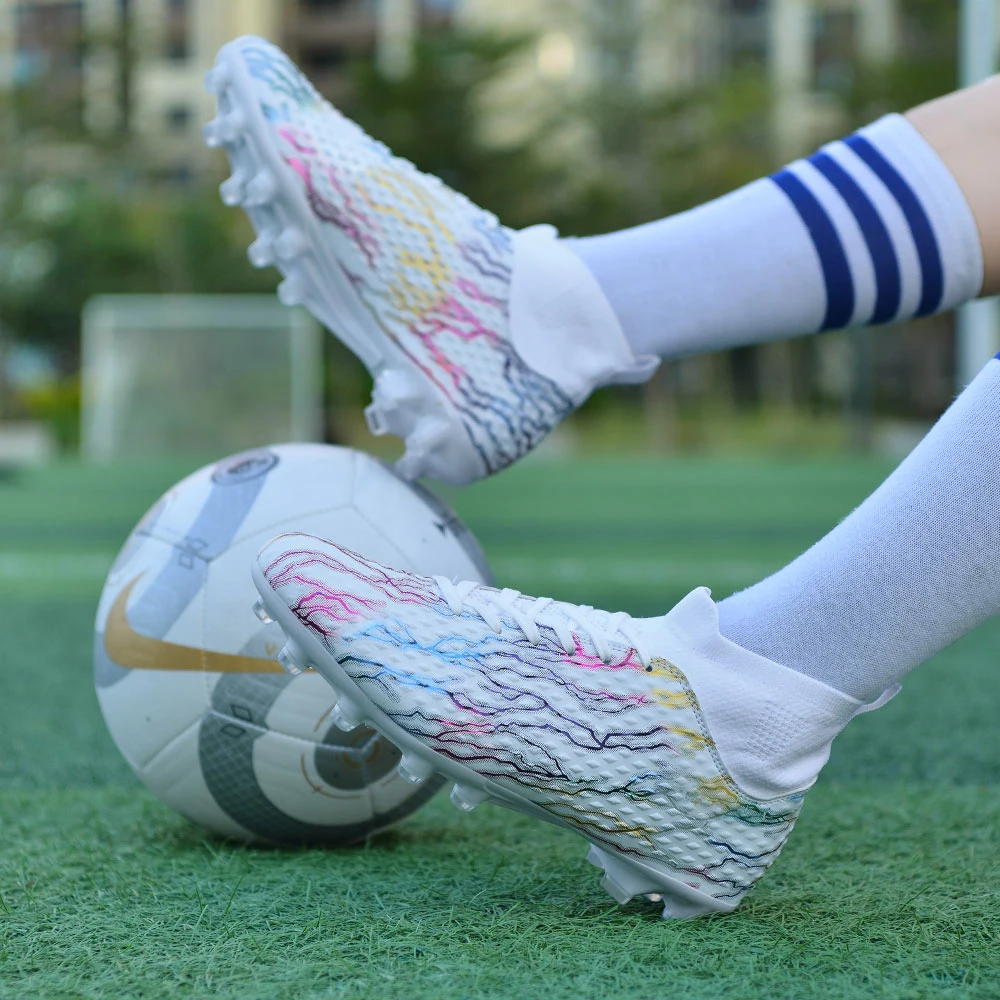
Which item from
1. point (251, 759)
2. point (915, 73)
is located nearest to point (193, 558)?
point (251, 759)

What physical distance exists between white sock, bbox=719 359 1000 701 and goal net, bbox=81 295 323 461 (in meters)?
10.7

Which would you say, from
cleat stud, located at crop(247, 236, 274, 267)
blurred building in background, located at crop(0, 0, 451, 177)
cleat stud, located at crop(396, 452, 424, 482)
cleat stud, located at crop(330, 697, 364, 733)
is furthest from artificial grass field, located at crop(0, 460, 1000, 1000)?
blurred building in background, located at crop(0, 0, 451, 177)

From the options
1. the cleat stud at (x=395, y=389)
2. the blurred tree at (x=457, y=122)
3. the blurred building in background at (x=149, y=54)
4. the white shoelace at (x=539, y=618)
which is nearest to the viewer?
the white shoelace at (x=539, y=618)

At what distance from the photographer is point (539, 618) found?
1.11m

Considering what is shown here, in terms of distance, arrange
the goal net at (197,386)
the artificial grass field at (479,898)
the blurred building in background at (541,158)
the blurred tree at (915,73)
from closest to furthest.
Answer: the artificial grass field at (479,898) < the goal net at (197,386) < the blurred tree at (915,73) < the blurred building in background at (541,158)

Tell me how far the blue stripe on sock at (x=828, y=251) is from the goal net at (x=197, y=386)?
10347mm

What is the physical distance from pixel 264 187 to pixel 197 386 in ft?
34.8

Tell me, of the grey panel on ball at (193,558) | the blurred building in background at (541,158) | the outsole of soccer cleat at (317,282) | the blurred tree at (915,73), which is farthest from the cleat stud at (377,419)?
the blurred tree at (915,73)

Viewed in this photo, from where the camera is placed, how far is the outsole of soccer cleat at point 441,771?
106cm

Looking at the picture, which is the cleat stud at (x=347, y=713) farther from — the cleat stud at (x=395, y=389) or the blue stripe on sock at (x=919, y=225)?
the blue stripe on sock at (x=919, y=225)

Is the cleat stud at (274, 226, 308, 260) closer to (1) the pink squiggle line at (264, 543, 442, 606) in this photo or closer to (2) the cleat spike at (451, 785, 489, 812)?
(1) the pink squiggle line at (264, 543, 442, 606)

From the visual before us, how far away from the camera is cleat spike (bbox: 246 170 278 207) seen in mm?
1506

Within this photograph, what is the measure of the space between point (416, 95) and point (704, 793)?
72.5ft

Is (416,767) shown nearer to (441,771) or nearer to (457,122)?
(441,771)
